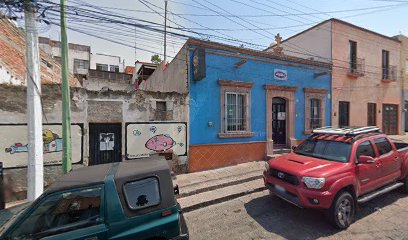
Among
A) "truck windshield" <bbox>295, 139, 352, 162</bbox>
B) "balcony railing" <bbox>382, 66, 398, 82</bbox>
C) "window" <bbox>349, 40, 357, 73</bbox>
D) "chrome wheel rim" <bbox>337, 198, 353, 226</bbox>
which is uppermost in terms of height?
"window" <bbox>349, 40, 357, 73</bbox>

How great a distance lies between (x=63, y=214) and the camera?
9.27 feet

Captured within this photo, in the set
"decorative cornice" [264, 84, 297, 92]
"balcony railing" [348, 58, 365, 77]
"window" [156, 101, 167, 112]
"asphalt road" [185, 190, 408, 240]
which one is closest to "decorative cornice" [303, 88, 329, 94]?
"decorative cornice" [264, 84, 297, 92]

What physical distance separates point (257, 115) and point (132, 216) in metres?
7.90

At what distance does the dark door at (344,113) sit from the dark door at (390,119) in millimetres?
4380

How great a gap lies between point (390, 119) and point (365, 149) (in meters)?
13.8

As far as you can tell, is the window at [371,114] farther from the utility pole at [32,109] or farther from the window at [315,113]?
the utility pole at [32,109]

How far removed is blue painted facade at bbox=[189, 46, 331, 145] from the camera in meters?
8.49

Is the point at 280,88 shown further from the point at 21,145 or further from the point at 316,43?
the point at 21,145

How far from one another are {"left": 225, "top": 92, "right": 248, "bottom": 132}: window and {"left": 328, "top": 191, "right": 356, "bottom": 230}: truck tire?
17.1 feet

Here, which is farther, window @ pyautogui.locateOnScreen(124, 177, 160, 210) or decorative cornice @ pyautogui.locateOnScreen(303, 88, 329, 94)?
decorative cornice @ pyautogui.locateOnScreen(303, 88, 329, 94)

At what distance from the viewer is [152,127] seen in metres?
7.65

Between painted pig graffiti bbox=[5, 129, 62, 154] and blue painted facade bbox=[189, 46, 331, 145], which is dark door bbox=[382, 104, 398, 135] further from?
painted pig graffiti bbox=[5, 129, 62, 154]

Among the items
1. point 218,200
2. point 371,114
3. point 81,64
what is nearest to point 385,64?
point 371,114

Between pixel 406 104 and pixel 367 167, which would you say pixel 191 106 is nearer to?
pixel 367 167
